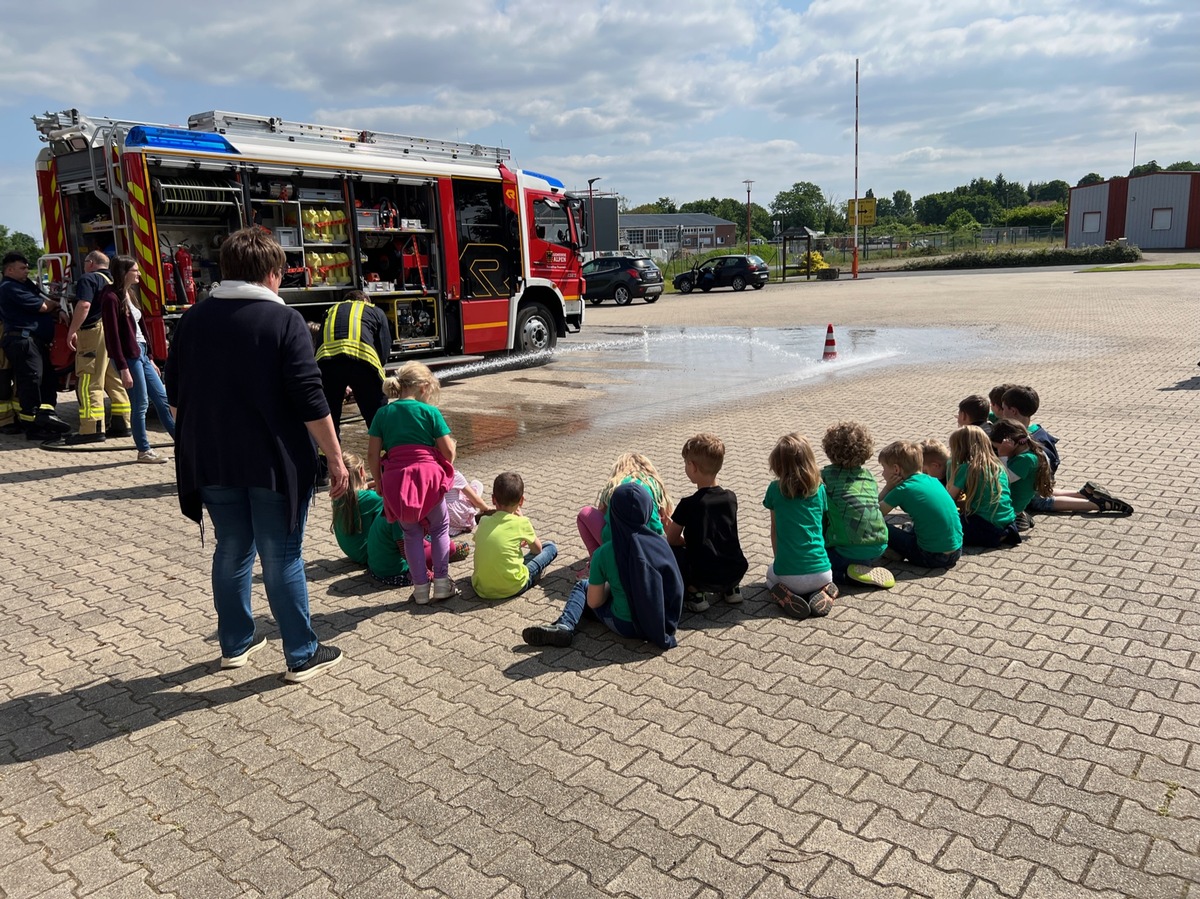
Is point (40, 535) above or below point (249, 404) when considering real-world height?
below

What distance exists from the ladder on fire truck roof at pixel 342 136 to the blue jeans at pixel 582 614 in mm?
8751

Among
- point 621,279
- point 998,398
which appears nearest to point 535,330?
point 998,398

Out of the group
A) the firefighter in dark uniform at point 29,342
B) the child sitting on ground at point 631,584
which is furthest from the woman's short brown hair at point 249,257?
the firefighter in dark uniform at point 29,342

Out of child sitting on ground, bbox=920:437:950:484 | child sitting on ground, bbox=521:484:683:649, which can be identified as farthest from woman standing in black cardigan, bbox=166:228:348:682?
child sitting on ground, bbox=920:437:950:484

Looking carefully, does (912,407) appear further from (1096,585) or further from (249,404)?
(249,404)

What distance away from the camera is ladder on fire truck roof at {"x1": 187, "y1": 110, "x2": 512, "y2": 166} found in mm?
11094

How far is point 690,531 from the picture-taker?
15.9 ft

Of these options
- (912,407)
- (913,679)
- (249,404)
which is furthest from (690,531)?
(912,407)

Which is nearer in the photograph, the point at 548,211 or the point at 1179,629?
the point at 1179,629

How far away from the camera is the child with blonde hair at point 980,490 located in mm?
5586

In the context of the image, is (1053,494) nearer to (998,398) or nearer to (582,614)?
(998,398)

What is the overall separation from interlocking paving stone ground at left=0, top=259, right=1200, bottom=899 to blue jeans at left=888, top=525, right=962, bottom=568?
0.52 ft

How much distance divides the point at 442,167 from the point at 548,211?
2.73m

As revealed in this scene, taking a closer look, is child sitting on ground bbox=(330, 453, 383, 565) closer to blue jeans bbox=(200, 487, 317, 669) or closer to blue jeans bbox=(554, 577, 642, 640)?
blue jeans bbox=(200, 487, 317, 669)
